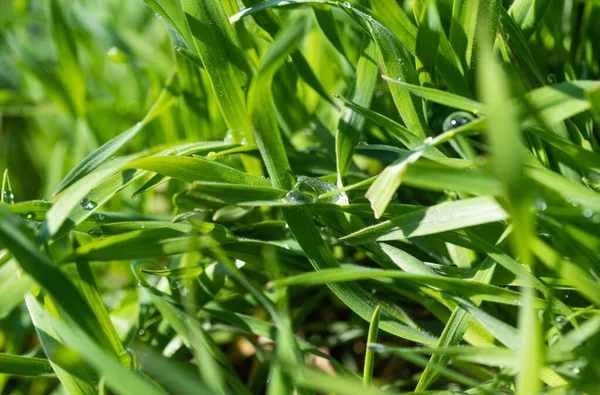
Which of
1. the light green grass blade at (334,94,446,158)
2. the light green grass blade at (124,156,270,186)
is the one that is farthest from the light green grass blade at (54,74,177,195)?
the light green grass blade at (334,94,446,158)

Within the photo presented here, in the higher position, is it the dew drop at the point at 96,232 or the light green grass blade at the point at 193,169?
the light green grass blade at the point at 193,169

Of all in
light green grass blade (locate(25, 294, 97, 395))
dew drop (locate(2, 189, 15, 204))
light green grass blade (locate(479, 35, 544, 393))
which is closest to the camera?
light green grass blade (locate(479, 35, 544, 393))

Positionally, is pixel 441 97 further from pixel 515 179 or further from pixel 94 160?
pixel 94 160

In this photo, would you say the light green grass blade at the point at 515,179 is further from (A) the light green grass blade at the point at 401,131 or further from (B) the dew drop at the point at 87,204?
(B) the dew drop at the point at 87,204

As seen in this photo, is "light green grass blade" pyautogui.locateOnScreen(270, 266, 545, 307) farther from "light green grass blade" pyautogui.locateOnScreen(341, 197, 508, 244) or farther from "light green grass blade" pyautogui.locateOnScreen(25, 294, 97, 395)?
"light green grass blade" pyautogui.locateOnScreen(25, 294, 97, 395)

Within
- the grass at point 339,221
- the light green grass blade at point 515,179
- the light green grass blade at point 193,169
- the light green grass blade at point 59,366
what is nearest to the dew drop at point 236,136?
the grass at point 339,221

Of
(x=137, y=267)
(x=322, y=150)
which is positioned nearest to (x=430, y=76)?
(x=322, y=150)

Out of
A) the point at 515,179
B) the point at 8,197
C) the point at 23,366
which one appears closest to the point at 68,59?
the point at 8,197

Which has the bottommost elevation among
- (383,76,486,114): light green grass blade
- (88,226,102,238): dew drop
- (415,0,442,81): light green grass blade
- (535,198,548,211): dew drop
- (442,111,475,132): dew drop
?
(88,226,102,238): dew drop
